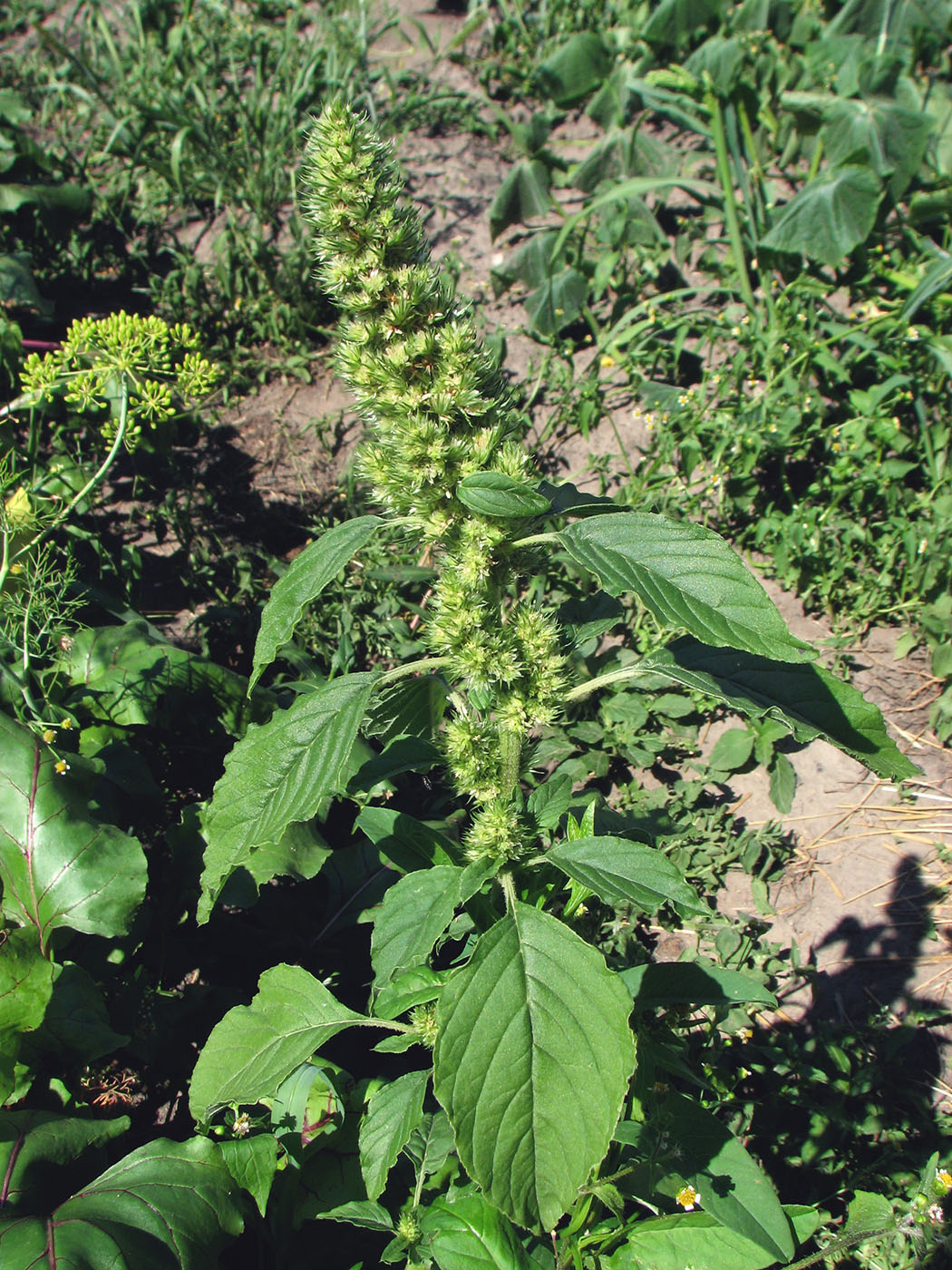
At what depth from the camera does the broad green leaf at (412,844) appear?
1.90m

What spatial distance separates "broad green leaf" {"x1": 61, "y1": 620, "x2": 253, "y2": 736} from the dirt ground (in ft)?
3.59

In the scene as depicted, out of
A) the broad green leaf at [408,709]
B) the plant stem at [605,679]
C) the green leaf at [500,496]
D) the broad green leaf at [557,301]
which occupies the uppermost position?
the green leaf at [500,496]

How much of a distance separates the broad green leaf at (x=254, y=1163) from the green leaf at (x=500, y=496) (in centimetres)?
135

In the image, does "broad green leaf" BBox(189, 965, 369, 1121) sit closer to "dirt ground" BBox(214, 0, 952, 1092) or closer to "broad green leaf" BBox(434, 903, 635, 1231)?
"broad green leaf" BBox(434, 903, 635, 1231)

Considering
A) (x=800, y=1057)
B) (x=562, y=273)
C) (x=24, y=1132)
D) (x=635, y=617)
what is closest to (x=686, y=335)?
(x=562, y=273)

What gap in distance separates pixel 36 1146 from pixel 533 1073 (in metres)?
0.99

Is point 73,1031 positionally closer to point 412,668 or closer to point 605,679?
point 412,668

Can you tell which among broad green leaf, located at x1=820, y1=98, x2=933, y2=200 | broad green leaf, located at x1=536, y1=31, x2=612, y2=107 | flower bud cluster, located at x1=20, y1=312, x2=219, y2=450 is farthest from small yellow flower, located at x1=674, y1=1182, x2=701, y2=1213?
broad green leaf, located at x1=536, y1=31, x2=612, y2=107

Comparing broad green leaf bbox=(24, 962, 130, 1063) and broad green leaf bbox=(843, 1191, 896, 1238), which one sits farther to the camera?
broad green leaf bbox=(24, 962, 130, 1063)

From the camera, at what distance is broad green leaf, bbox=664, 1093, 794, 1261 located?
1.59m

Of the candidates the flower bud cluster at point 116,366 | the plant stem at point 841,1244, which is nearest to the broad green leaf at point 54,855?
the flower bud cluster at point 116,366

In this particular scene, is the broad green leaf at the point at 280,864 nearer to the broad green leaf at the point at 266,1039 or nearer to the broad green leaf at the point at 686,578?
the broad green leaf at the point at 266,1039

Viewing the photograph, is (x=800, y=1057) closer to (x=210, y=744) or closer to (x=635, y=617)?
(x=635, y=617)

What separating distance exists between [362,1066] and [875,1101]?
1.17 meters
